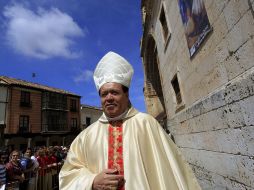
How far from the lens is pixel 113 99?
221cm

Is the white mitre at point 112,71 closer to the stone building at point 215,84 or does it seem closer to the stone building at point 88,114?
the stone building at point 215,84

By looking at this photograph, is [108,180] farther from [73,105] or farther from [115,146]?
[73,105]

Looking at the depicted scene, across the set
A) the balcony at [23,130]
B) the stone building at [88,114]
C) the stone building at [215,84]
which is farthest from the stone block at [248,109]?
the stone building at [88,114]

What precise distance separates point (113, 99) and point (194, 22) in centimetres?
442

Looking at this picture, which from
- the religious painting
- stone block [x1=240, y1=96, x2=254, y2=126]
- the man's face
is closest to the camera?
the man's face

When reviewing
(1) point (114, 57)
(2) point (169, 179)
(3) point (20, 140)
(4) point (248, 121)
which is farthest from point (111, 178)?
(3) point (20, 140)

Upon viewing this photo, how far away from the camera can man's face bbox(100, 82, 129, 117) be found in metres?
2.22

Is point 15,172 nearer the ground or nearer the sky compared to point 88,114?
nearer the ground

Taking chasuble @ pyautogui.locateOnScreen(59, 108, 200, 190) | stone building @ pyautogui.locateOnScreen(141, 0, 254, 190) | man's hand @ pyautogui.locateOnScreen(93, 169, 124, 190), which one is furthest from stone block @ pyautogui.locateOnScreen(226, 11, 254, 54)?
man's hand @ pyautogui.locateOnScreen(93, 169, 124, 190)

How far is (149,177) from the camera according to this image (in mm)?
2004

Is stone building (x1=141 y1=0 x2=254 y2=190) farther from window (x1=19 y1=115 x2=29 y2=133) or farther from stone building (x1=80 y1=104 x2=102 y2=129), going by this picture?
stone building (x1=80 y1=104 x2=102 y2=129)

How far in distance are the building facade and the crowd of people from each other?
1985 cm

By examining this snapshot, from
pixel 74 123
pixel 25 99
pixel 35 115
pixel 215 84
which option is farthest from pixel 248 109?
pixel 74 123

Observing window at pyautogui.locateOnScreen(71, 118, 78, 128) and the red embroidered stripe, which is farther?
window at pyautogui.locateOnScreen(71, 118, 78, 128)
